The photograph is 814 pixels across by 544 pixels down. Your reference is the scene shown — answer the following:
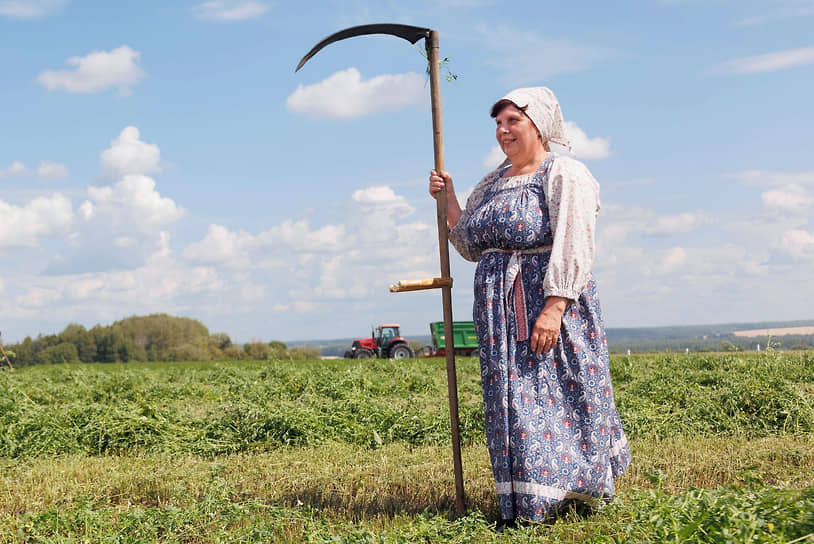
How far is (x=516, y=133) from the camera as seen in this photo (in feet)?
13.0

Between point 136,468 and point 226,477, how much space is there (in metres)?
0.92

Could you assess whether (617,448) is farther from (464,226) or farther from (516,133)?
(516,133)

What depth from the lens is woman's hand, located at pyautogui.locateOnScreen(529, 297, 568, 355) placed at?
371cm

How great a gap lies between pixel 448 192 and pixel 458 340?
19.9 meters

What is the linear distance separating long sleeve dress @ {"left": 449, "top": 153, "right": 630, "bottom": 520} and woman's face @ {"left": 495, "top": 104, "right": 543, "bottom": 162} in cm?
15

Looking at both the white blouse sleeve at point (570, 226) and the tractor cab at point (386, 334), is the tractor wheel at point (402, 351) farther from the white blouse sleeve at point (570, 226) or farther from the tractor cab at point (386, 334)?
the white blouse sleeve at point (570, 226)

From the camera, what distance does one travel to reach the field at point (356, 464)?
11.4ft

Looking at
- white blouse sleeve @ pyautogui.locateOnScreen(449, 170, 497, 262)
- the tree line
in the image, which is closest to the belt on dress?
white blouse sleeve @ pyautogui.locateOnScreen(449, 170, 497, 262)

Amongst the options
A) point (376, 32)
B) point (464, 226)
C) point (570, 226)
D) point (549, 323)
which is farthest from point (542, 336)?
point (376, 32)

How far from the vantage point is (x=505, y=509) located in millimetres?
3811

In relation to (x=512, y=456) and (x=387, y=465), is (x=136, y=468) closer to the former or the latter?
(x=387, y=465)

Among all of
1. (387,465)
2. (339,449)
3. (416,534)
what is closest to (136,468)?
(339,449)

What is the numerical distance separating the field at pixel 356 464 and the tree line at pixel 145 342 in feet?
89.2

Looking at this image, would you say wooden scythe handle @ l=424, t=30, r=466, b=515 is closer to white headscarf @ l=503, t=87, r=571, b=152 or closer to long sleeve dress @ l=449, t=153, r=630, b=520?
long sleeve dress @ l=449, t=153, r=630, b=520
